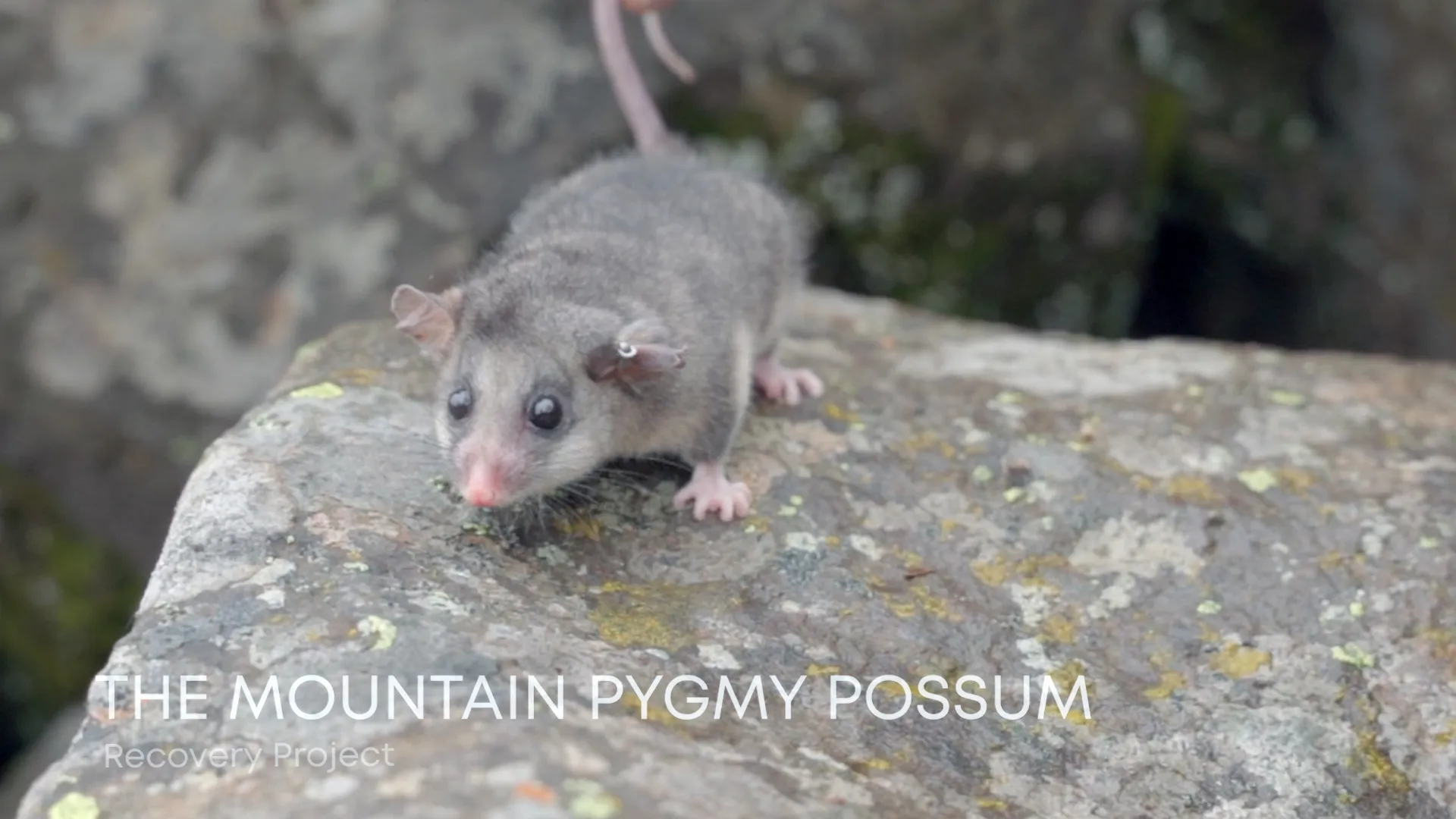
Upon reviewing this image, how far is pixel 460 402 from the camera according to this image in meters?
3.66

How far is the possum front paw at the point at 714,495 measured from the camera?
3.89 m

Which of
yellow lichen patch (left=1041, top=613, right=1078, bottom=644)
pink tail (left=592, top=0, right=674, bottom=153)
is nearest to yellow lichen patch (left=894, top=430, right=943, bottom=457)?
yellow lichen patch (left=1041, top=613, right=1078, bottom=644)

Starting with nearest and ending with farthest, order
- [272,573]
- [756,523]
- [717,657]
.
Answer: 1. [272,573]
2. [717,657]
3. [756,523]

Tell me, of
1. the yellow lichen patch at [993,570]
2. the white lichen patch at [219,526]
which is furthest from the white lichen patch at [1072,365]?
the white lichen patch at [219,526]

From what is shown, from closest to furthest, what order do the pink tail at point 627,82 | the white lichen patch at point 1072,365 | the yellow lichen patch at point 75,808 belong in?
the yellow lichen patch at point 75,808 < the white lichen patch at point 1072,365 < the pink tail at point 627,82

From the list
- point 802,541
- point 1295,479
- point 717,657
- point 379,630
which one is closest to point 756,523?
point 802,541

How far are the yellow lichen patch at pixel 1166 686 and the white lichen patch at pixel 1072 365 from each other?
4.57ft

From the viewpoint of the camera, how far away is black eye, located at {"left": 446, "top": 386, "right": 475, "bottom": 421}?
3.66 meters

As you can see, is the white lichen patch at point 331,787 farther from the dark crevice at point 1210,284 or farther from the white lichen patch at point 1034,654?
the dark crevice at point 1210,284

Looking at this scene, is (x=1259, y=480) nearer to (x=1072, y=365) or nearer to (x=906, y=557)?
(x=1072, y=365)

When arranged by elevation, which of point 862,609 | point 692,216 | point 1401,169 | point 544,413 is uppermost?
point 1401,169

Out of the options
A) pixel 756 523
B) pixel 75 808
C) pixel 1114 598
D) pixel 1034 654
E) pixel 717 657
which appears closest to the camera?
pixel 75 808

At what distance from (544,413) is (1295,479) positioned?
216cm

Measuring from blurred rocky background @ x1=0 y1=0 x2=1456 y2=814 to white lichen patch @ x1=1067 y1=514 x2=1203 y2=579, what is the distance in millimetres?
2731
